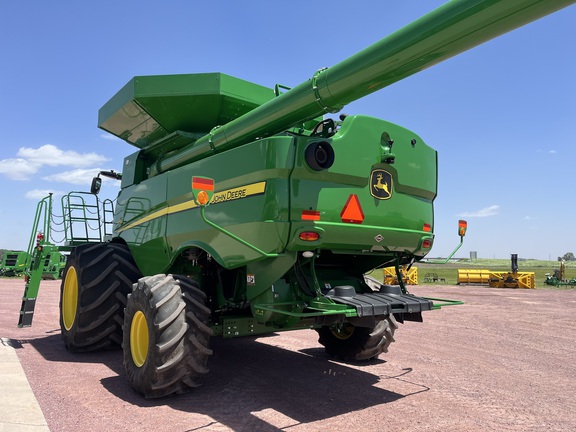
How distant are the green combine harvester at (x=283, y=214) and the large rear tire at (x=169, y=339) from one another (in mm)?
14

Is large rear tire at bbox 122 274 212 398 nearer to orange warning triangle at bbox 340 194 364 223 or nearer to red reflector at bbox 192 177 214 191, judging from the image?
red reflector at bbox 192 177 214 191

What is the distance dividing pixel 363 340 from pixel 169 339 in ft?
8.91

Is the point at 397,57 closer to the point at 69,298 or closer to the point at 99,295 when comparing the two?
the point at 99,295

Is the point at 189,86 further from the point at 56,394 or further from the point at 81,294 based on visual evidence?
the point at 56,394

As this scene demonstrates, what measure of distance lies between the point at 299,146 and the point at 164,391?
2.63 m

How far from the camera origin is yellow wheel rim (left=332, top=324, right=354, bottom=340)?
613 cm

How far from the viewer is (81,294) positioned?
611 cm

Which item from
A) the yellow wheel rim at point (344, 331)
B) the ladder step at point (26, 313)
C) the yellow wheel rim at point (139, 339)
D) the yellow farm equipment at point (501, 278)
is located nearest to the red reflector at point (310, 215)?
the yellow wheel rim at point (139, 339)

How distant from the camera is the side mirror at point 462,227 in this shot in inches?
214

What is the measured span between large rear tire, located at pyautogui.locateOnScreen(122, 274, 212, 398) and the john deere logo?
206 centimetres

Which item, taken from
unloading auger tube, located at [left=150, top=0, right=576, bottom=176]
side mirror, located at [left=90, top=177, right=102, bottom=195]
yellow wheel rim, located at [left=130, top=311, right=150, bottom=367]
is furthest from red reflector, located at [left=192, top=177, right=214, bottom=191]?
side mirror, located at [left=90, top=177, right=102, bottom=195]

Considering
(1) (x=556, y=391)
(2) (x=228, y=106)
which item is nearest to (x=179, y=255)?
(2) (x=228, y=106)

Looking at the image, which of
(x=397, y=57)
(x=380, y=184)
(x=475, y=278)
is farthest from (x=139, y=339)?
(x=475, y=278)

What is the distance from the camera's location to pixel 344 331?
6219 mm
